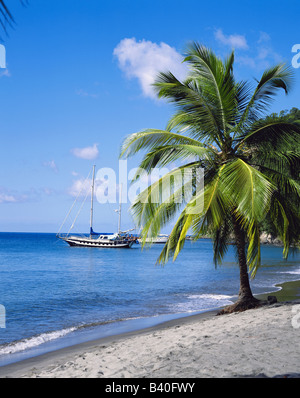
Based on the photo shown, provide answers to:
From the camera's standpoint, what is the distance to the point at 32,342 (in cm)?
1141

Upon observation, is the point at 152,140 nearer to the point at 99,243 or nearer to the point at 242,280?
the point at 242,280

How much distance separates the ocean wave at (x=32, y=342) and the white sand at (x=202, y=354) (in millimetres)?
1630

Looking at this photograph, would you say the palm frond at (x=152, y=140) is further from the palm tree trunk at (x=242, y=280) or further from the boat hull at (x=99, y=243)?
the boat hull at (x=99, y=243)

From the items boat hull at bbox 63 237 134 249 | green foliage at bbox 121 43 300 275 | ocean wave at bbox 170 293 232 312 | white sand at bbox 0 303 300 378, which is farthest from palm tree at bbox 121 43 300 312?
boat hull at bbox 63 237 134 249

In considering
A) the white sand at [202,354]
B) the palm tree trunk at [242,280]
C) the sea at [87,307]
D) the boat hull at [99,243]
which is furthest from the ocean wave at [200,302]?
the boat hull at [99,243]

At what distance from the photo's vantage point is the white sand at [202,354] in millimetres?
6097

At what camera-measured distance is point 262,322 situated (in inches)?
372

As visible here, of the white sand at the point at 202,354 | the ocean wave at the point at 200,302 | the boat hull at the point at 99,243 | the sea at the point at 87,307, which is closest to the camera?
the white sand at the point at 202,354

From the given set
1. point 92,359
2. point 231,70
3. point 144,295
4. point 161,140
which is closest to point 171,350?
point 92,359

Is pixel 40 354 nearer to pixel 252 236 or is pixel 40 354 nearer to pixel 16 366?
pixel 16 366

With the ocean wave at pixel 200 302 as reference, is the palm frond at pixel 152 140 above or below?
above

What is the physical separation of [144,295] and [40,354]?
488 inches

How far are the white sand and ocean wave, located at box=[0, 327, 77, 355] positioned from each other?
64.2 inches

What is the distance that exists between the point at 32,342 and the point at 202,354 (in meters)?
6.23
